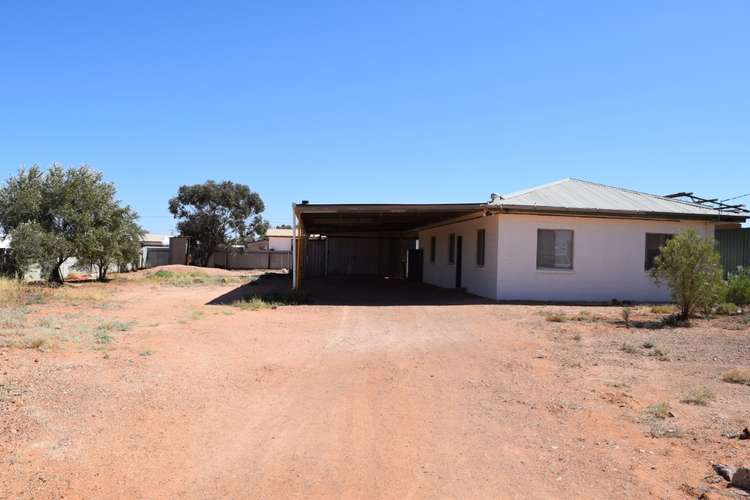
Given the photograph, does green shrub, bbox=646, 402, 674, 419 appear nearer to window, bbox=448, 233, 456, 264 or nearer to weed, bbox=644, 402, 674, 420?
weed, bbox=644, 402, 674, 420

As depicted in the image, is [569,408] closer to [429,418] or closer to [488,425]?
[488,425]

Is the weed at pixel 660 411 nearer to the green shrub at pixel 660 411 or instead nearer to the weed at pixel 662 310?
the green shrub at pixel 660 411

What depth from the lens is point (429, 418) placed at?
602cm

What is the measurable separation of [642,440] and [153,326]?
9.95 m

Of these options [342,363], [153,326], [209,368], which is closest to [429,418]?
[342,363]

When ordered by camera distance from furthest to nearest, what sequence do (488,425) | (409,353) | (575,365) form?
(409,353) < (575,365) < (488,425)

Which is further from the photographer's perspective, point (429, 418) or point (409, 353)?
point (409, 353)

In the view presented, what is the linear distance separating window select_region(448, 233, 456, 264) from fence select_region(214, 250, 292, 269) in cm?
2363

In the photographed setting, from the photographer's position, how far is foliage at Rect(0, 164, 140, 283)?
22.4 meters

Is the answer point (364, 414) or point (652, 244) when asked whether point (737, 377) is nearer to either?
point (364, 414)

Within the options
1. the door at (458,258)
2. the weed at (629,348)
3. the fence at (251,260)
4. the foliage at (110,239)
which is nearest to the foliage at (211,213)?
the fence at (251,260)

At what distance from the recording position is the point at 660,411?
6.11m

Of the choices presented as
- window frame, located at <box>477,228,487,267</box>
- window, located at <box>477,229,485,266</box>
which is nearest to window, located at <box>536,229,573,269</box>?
window frame, located at <box>477,228,487,267</box>

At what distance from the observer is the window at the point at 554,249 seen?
62.6 ft
